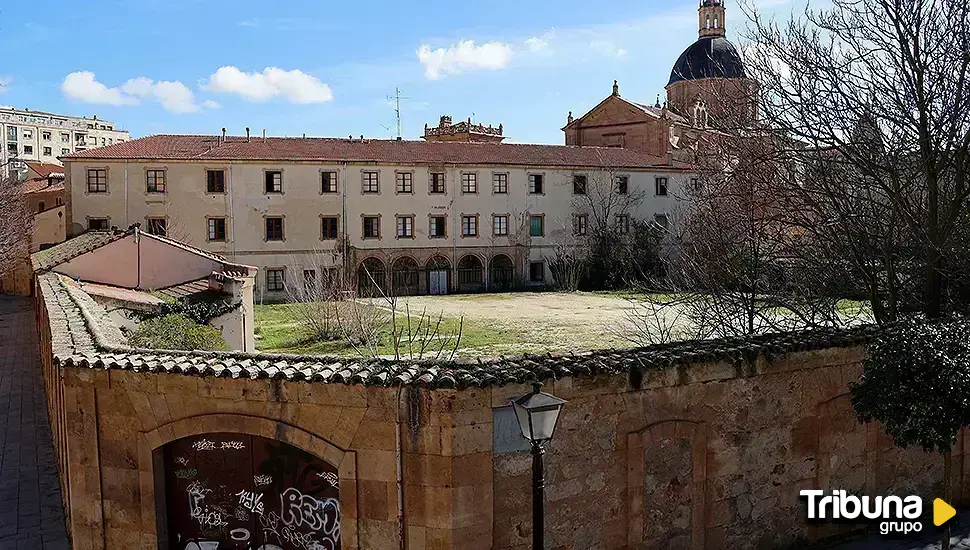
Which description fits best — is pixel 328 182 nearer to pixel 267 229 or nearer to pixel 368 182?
pixel 368 182

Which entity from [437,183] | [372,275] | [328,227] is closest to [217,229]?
[328,227]

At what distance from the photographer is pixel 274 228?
1607 inches

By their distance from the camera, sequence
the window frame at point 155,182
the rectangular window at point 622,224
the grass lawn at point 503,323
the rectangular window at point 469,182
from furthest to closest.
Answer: the rectangular window at point 622,224, the rectangular window at point 469,182, the window frame at point 155,182, the grass lawn at point 503,323

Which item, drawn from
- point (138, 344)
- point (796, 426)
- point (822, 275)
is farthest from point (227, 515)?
point (822, 275)

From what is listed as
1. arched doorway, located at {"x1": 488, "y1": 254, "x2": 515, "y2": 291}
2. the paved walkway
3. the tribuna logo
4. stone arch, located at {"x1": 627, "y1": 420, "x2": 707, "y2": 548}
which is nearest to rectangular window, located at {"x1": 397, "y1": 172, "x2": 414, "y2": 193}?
arched doorway, located at {"x1": 488, "y1": 254, "x2": 515, "y2": 291}

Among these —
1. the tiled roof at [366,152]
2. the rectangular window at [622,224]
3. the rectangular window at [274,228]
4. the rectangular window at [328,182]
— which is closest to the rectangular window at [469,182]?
the tiled roof at [366,152]

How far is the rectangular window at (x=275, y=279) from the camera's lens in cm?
4081

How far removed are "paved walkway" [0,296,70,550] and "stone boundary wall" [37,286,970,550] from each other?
4.39 ft

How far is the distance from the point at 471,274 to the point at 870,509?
115ft

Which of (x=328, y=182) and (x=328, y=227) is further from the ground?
(x=328, y=182)

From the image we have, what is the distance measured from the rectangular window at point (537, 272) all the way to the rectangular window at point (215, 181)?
57.4ft

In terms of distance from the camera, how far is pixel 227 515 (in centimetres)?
877

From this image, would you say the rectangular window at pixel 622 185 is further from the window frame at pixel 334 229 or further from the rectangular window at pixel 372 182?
the window frame at pixel 334 229

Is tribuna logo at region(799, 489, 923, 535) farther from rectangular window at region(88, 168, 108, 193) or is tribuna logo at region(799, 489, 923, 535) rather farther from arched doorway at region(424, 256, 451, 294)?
rectangular window at region(88, 168, 108, 193)
